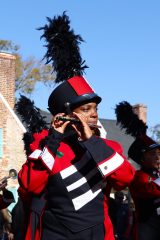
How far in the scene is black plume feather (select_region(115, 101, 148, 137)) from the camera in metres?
6.33

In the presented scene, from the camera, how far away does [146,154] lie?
19.4ft

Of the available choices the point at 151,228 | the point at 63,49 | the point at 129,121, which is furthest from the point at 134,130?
the point at 63,49

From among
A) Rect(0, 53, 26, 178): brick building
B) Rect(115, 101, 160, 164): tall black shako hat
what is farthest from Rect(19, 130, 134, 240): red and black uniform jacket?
Rect(0, 53, 26, 178): brick building

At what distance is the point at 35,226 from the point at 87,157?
1.87 ft

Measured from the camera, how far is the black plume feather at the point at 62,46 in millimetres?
5403

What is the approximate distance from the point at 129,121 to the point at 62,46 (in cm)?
129

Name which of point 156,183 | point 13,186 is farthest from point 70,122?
point 13,186

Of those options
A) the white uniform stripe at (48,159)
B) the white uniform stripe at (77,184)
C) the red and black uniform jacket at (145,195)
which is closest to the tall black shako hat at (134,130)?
the red and black uniform jacket at (145,195)

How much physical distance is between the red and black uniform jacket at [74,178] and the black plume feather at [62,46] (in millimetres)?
1257

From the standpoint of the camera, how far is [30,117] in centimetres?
610

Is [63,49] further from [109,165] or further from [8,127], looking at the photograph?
[8,127]

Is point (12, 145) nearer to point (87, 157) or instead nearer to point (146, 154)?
point (146, 154)

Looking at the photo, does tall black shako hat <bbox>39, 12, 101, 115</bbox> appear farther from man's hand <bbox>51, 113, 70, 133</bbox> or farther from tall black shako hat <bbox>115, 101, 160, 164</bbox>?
tall black shako hat <bbox>115, 101, 160, 164</bbox>

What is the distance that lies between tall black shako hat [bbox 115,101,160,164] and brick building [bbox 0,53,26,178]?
18157 mm
